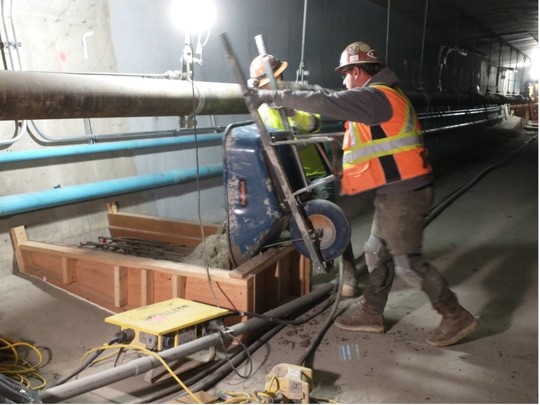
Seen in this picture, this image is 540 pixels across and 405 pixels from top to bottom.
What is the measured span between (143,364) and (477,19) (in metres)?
9.62

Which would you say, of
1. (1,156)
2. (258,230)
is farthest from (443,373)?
(1,156)

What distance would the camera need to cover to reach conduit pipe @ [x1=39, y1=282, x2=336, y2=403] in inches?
61.1

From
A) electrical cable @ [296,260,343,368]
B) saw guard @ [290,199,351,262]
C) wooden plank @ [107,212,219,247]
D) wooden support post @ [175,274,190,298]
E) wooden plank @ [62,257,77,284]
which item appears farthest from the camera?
wooden plank @ [107,212,219,247]

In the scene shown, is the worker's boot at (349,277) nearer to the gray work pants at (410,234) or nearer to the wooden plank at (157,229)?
the gray work pants at (410,234)

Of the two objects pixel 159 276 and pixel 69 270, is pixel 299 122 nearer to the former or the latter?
pixel 159 276

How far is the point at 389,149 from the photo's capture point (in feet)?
6.76

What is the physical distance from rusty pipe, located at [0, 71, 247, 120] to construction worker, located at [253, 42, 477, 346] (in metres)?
0.87

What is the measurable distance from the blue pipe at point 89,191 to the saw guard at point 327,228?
1.51 meters

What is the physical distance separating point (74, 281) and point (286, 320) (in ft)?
4.05

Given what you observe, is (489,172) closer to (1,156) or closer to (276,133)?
(276,133)

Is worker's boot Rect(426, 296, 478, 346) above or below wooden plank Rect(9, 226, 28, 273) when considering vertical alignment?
below

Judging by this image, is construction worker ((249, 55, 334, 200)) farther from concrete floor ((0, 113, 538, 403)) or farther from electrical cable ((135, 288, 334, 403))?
electrical cable ((135, 288, 334, 403))

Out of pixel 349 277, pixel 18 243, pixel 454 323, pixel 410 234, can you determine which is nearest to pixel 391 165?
pixel 410 234

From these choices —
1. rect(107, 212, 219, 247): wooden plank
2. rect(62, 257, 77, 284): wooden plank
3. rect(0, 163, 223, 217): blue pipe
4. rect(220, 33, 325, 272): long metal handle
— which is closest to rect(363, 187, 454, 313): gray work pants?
rect(220, 33, 325, 272): long metal handle
